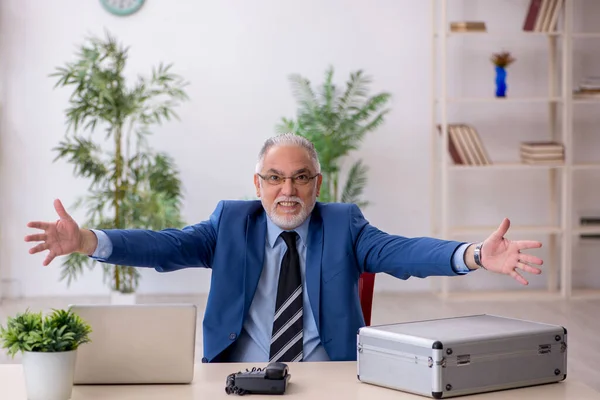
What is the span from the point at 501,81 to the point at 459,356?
5527 mm

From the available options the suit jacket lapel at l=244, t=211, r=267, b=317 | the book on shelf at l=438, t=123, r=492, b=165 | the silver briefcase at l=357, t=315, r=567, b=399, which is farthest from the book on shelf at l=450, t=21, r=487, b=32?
the silver briefcase at l=357, t=315, r=567, b=399

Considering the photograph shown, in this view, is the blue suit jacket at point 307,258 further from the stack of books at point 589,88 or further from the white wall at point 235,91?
the stack of books at point 589,88

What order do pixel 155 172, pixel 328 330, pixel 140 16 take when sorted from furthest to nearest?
pixel 140 16
pixel 155 172
pixel 328 330

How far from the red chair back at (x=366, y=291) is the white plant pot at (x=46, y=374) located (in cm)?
134

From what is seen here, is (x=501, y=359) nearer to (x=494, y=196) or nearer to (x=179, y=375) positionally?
(x=179, y=375)

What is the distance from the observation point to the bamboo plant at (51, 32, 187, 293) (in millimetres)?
6586

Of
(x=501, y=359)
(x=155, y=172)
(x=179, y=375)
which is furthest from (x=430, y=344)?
(x=155, y=172)

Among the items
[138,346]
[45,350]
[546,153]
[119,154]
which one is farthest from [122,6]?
[45,350]

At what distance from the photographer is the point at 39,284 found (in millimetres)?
7551

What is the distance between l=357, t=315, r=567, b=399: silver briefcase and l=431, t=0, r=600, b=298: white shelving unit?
4992 mm

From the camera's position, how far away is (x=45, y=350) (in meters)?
2.15

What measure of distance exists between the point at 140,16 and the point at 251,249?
4.87 meters

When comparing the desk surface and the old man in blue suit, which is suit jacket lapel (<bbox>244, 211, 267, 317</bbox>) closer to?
the old man in blue suit

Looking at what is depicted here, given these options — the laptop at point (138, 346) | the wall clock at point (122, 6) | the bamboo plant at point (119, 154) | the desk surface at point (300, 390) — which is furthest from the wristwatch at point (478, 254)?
the wall clock at point (122, 6)
